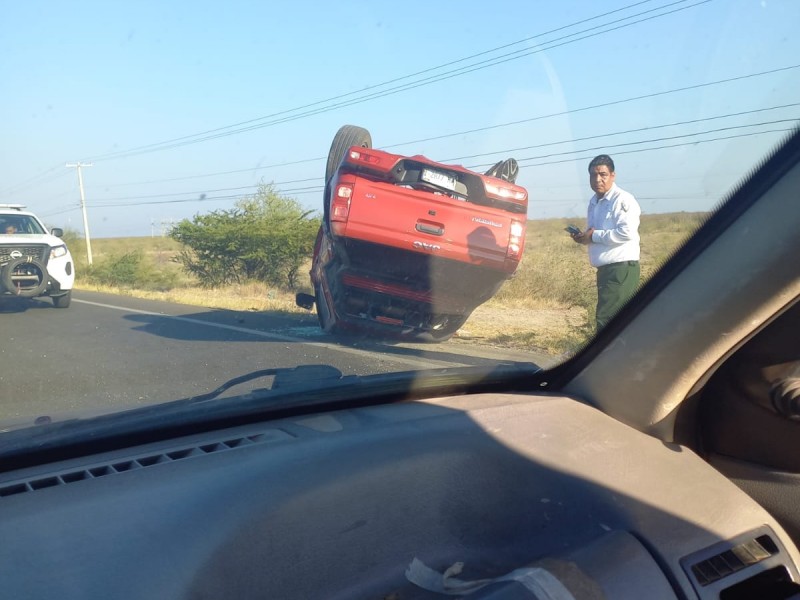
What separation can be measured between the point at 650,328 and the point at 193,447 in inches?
66.9

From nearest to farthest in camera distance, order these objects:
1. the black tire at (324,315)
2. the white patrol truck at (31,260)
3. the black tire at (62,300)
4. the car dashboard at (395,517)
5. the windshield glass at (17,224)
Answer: the car dashboard at (395,517), the windshield glass at (17,224), the white patrol truck at (31,260), the black tire at (62,300), the black tire at (324,315)

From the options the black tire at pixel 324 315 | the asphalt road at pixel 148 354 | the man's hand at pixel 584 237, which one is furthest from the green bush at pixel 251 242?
the man's hand at pixel 584 237

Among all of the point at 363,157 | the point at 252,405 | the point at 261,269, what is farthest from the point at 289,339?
the point at 261,269

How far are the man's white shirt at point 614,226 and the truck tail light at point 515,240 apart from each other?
8.83ft

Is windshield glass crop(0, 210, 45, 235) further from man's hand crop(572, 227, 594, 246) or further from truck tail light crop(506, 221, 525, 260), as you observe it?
truck tail light crop(506, 221, 525, 260)

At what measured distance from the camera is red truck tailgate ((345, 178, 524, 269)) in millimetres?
7426

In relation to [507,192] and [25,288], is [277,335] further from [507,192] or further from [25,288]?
[507,192]

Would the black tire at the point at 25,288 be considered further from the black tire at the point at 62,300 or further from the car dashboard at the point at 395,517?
the car dashboard at the point at 395,517

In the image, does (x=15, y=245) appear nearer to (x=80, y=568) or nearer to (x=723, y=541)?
(x=80, y=568)

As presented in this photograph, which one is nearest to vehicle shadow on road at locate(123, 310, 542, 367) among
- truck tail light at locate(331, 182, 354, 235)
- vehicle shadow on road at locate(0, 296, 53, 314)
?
vehicle shadow on road at locate(0, 296, 53, 314)

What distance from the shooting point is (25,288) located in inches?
278

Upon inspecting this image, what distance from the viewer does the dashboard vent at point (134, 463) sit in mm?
2191

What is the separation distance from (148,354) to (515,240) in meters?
3.65

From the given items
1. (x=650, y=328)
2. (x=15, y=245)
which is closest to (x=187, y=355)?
(x=15, y=245)
